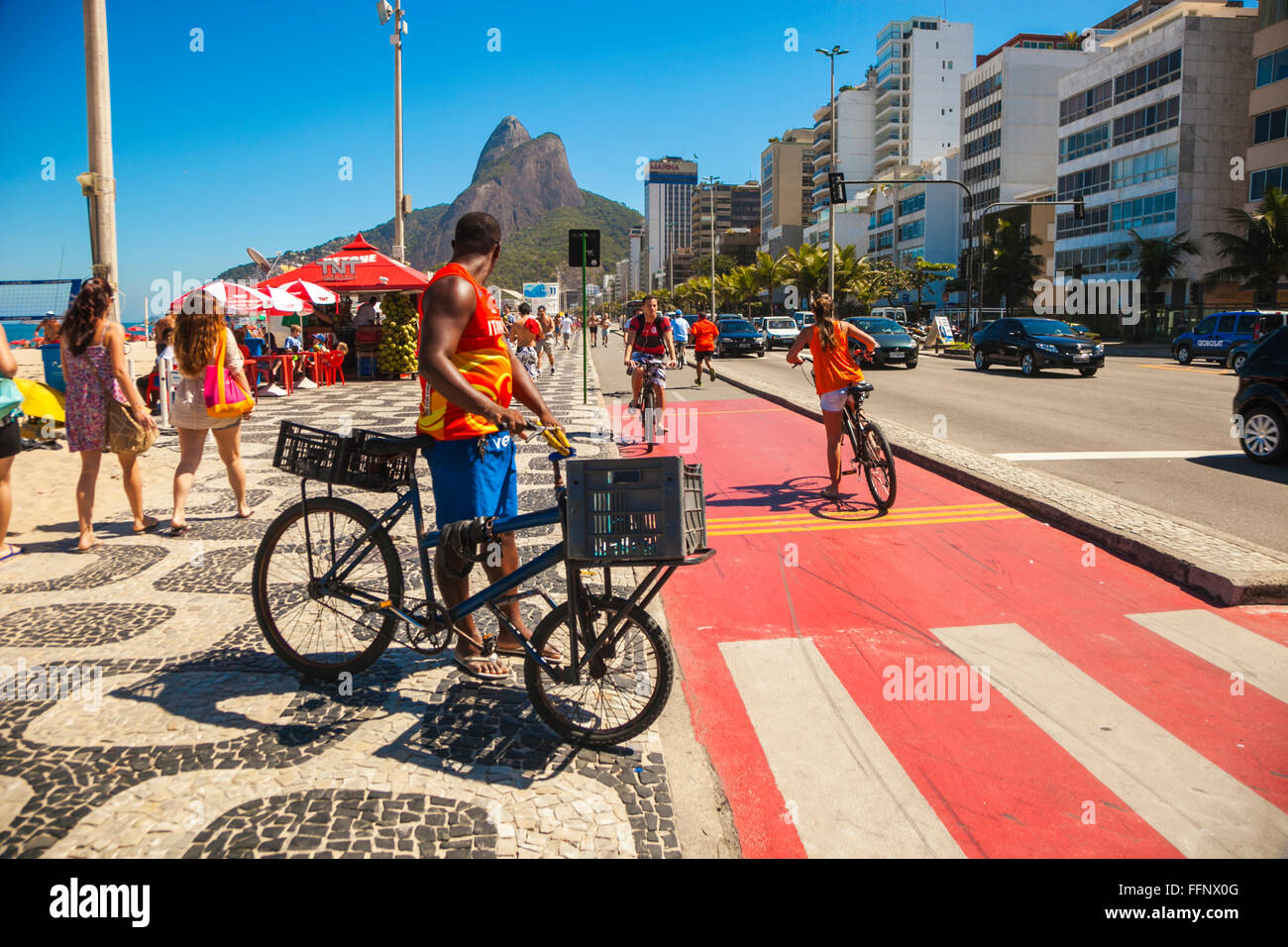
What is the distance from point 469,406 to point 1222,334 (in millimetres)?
29981

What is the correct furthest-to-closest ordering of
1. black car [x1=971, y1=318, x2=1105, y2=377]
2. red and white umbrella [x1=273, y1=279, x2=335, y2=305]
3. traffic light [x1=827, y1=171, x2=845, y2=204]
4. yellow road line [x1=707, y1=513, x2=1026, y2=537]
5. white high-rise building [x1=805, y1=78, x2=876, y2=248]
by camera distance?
1. white high-rise building [x1=805, y1=78, x2=876, y2=248]
2. traffic light [x1=827, y1=171, x2=845, y2=204]
3. black car [x1=971, y1=318, x2=1105, y2=377]
4. red and white umbrella [x1=273, y1=279, x2=335, y2=305]
5. yellow road line [x1=707, y1=513, x2=1026, y2=537]

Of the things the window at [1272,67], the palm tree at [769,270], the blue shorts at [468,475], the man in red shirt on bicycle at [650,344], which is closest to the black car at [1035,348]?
the man in red shirt on bicycle at [650,344]

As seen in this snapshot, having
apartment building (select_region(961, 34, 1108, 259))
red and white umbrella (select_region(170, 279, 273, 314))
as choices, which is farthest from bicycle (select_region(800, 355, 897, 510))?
apartment building (select_region(961, 34, 1108, 259))

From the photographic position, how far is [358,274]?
22.8 m

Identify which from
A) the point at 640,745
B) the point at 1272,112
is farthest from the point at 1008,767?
the point at 1272,112

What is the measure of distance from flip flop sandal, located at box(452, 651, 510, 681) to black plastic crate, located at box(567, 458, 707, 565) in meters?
1.17

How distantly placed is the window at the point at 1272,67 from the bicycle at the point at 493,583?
53636 millimetres

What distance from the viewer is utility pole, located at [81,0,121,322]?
351 inches

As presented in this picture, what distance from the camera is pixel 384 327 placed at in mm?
23984

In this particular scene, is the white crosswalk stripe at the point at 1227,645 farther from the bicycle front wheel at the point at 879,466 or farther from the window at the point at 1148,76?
the window at the point at 1148,76

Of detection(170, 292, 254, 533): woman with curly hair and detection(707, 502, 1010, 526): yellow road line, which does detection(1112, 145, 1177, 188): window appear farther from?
detection(170, 292, 254, 533): woman with curly hair
